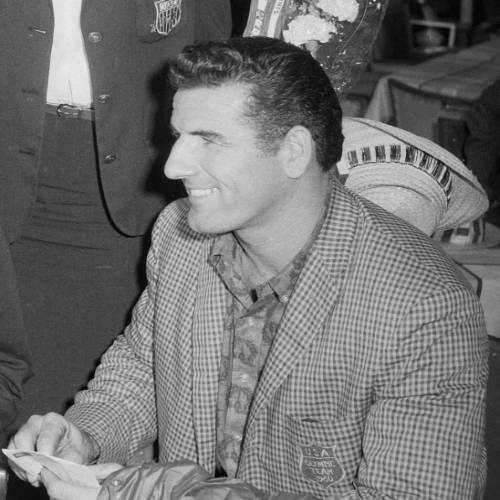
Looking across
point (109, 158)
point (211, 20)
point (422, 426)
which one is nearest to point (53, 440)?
point (422, 426)

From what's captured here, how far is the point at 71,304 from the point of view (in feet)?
8.23

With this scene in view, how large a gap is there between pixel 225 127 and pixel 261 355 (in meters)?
0.41

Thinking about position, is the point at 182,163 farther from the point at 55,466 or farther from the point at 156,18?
the point at 156,18

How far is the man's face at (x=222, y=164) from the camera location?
1.74 meters

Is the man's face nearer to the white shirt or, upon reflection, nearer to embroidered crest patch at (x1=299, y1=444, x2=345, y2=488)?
embroidered crest patch at (x1=299, y1=444, x2=345, y2=488)

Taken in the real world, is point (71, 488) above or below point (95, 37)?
below

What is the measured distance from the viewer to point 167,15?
2.32 m

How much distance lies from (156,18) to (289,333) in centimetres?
89

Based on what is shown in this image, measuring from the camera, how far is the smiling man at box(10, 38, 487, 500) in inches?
64.3

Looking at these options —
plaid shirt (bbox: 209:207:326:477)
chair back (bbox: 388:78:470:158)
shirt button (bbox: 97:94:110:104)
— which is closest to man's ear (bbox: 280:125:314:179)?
plaid shirt (bbox: 209:207:326:477)

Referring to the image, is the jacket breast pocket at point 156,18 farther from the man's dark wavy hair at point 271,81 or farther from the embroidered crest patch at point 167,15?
the man's dark wavy hair at point 271,81

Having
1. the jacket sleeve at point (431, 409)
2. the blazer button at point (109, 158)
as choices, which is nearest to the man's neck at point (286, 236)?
the jacket sleeve at point (431, 409)

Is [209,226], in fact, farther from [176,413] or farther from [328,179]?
[176,413]

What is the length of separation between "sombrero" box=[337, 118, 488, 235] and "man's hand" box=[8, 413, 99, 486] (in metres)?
0.76
